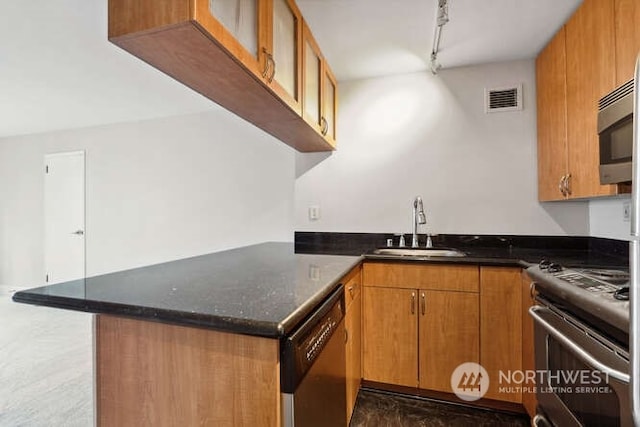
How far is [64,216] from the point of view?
3969 mm

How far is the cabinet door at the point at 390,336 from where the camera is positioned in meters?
1.83

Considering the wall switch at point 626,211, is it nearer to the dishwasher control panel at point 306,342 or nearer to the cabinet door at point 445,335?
the cabinet door at point 445,335

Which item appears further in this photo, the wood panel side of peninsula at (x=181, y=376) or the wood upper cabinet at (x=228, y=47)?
the wood upper cabinet at (x=228, y=47)

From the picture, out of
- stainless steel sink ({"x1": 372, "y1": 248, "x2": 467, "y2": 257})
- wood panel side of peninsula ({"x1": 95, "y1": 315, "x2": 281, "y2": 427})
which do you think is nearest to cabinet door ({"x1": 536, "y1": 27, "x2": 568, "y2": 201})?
stainless steel sink ({"x1": 372, "y1": 248, "x2": 467, "y2": 257})

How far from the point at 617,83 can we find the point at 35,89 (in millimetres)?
4220

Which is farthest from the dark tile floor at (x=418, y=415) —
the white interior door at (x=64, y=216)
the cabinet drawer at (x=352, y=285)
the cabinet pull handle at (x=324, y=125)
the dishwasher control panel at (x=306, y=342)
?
the white interior door at (x=64, y=216)

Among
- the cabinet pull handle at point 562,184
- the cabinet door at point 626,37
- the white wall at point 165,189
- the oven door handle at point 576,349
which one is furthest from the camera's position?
the white wall at point 165,189

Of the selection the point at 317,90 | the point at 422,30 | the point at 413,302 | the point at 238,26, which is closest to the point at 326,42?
the point at 317,90

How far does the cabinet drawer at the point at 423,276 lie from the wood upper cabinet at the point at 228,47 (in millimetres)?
1023

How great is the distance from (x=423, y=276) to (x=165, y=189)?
300 cm

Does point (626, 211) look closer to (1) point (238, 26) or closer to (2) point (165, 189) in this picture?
(1) point (238, 26)

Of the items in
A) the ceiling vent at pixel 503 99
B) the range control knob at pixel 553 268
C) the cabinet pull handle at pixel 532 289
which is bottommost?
the cabinet pull handle at pixel 532 289

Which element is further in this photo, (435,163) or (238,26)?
(435,163)

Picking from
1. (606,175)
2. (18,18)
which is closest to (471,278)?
(606,175)
